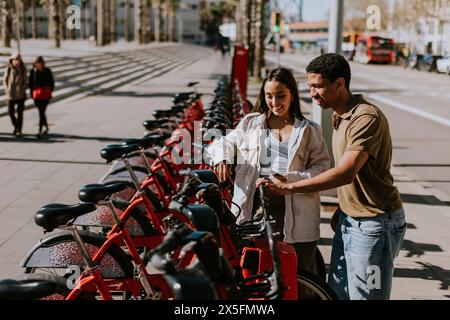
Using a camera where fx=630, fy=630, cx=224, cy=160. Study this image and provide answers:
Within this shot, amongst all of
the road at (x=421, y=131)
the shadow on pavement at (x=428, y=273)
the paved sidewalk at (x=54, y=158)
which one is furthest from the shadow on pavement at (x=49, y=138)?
the shadow on pavement at (x=428, y=273)

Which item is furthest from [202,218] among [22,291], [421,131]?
[421,131]

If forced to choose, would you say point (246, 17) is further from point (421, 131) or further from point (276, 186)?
point (276, 186)

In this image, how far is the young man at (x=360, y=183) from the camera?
302cm

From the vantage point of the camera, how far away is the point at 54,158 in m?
10.6

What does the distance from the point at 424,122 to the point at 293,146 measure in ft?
47.2

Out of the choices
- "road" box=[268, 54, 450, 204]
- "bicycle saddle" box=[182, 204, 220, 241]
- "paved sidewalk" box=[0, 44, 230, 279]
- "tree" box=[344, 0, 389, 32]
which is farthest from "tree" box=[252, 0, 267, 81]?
"tree" box=[344, 0, 389, 32]

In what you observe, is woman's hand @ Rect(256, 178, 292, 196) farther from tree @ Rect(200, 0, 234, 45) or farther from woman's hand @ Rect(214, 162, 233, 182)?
tree @ Rect(200, 0, 234, 45)

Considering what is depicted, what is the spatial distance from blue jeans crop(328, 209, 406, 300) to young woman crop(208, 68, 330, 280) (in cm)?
36

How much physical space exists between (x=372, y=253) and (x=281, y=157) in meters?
0.79

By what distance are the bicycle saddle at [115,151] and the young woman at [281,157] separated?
121 centimetres

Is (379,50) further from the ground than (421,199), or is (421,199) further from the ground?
(379,50)

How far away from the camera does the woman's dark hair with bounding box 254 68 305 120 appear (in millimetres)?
3562

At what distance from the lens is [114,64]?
34844 mm

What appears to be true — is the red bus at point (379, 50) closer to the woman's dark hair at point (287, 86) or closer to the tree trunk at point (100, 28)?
the tree trunk at point (100, 28)
